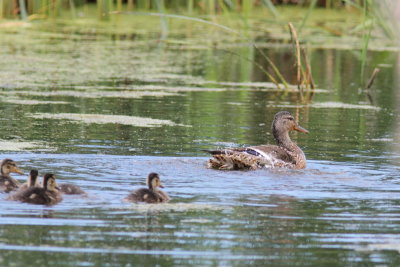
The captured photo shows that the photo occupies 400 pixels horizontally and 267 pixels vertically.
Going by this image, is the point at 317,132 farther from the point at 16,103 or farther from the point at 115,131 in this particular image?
the point at 16,103

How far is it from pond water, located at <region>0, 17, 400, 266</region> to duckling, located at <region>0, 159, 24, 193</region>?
316 millimetres

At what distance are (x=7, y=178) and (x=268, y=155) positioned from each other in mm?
2788

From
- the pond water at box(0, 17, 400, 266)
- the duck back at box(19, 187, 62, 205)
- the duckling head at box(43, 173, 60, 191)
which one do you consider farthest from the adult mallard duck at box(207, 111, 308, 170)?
the duck back at box(19, 187, 62, 205)

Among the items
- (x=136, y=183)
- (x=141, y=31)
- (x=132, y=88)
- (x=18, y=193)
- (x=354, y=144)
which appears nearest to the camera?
(x=18, y=193)

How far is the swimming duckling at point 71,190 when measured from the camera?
7.86 meters

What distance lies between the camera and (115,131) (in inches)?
464

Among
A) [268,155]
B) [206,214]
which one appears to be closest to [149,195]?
[206,214]

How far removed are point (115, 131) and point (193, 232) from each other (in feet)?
16.5

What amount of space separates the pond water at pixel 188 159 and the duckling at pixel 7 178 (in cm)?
32

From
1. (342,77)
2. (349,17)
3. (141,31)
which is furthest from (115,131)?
(349,17)

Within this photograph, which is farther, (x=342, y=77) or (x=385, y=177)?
(x=342, y=77)

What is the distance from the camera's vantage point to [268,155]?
987 centimetres

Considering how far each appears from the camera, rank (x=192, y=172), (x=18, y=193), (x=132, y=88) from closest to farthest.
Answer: (x=18, y=193) → (x=192, y=172) → (x=132, y=88)

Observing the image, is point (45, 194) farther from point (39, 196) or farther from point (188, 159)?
point (188, 159)
